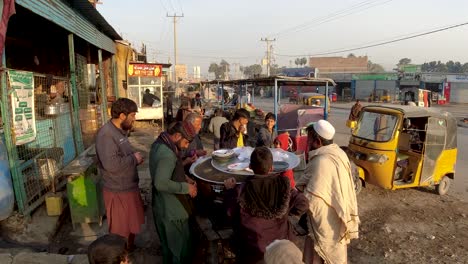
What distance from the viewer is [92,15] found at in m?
9.16

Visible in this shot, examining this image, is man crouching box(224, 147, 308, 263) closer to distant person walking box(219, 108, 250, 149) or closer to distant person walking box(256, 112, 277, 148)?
distant person walking box(256, 112, 277, 148)

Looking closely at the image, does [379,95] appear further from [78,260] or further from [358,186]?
[78,260]

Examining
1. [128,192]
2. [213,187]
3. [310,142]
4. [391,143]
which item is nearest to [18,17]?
[128,192]

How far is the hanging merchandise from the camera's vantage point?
4578mm

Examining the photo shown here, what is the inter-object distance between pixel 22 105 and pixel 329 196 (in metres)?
4.19

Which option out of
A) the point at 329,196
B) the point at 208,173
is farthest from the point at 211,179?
the point at 329,196

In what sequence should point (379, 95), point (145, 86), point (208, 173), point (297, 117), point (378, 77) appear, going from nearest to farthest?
point (208, 173), point (297, 117), point (145, 86), point (379, 95), point (378, 77)

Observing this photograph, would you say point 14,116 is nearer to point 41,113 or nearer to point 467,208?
point 41,113

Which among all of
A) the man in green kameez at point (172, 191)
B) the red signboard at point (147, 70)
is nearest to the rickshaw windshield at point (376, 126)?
the man in green kameez at point (172, 191)

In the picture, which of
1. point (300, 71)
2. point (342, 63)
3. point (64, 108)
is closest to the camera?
point (64, 108)

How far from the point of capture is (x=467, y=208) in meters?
6.91

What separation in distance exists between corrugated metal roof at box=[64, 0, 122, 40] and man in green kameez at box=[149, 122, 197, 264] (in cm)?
568

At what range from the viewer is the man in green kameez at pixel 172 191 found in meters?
3.22

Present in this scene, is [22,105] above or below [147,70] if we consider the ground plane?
below
